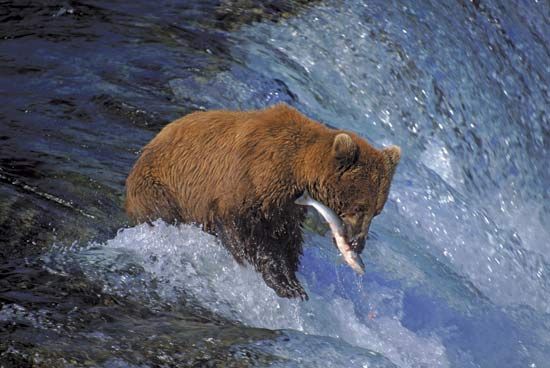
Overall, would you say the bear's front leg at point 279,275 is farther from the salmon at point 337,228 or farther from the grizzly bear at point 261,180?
the salmon at point 337,228

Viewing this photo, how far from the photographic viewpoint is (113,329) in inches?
194

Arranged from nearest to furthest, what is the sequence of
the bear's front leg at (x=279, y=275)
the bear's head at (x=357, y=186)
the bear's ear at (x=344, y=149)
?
1. the bear's ear at (x=344, y=149)
2. the bear's head at (x=357, y=186)
3. the bear's front leg at (x=279, y=275)

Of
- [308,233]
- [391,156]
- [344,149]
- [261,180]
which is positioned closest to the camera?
[344,149]

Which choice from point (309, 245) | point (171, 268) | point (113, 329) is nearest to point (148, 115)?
point (309, 245)

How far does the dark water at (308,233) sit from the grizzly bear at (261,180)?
16 cm

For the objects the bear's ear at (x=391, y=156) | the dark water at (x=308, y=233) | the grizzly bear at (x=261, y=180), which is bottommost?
the dark water at (x=308, y=233)

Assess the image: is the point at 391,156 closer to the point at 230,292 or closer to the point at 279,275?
the point at 279,275

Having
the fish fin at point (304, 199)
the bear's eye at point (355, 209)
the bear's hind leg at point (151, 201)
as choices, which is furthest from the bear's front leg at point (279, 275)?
the bear's hind leg at point (151, 201)

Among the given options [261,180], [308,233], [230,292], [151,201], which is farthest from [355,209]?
[308,233]

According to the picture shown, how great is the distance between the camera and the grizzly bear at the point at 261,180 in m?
5.82

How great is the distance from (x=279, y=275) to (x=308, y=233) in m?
1.19

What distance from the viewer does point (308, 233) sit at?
7340 mm

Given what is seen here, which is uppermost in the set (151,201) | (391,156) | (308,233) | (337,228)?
(391,156)

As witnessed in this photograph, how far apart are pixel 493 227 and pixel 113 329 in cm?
417
